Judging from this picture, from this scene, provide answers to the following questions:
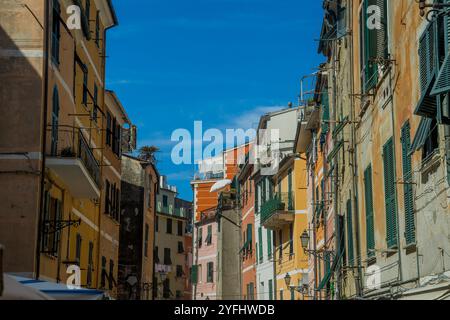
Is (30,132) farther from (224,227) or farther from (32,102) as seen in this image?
(224,227)

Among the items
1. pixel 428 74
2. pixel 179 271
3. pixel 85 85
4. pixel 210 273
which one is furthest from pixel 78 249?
pixel 179 271

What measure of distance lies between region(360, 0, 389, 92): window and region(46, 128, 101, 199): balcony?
27.2 feet

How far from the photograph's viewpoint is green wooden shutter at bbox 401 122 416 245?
44.1 feet

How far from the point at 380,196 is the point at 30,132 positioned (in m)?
9.42

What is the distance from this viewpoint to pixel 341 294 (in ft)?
→ 75.4

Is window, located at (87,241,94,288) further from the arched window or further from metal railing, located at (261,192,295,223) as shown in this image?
metal railing, located at (261,192,295,223)

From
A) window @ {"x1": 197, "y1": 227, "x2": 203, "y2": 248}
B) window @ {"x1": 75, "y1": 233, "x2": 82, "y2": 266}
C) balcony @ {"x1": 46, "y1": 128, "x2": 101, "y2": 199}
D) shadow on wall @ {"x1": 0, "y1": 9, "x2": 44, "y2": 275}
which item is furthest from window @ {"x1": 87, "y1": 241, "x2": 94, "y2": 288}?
window @ {"x1": 197, "y1": 227, "x2": 203, "y2": 248}

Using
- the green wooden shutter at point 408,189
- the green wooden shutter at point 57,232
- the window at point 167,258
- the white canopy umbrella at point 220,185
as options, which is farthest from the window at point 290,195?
the window at point 167,258

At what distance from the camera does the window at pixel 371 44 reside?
16.1 meters

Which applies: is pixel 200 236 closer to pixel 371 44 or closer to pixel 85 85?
pixel 85 85

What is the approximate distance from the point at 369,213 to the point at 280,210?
25008mm

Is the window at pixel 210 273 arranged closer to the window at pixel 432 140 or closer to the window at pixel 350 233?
the window at pixel 350 233

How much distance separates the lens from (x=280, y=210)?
4278cm

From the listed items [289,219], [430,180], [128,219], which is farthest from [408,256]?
[128,219]
